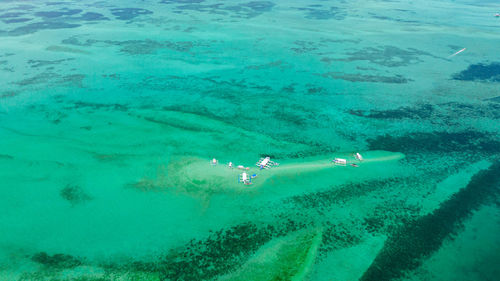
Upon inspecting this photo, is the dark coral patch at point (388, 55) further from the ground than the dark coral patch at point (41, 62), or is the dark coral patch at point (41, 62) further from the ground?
the dark coral patch at point (388, 55)

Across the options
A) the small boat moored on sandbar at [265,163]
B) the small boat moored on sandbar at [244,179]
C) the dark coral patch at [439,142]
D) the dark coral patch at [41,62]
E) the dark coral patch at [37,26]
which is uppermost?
the dark coral patch at [37,26]

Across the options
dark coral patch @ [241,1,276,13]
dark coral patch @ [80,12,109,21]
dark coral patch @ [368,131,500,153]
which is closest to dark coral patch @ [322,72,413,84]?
dark coral patch @ [368,131,500,153]

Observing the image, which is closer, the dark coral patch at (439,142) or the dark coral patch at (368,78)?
the dark coral patch at (439,142)

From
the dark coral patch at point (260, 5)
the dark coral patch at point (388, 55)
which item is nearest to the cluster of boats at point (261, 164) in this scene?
the dark coral patch at point (388, 55)

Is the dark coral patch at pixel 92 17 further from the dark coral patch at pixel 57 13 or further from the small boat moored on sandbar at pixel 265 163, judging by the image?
the small boat moored on sandbar at pixel 265 163

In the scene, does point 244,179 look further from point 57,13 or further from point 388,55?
point 57,13

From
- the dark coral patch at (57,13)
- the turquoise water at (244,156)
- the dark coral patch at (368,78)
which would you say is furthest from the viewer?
the dark coral patch at (57,13)

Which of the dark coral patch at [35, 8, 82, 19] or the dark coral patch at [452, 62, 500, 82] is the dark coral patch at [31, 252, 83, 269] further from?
the dark coral patch at [35, 8, 82, 19]
